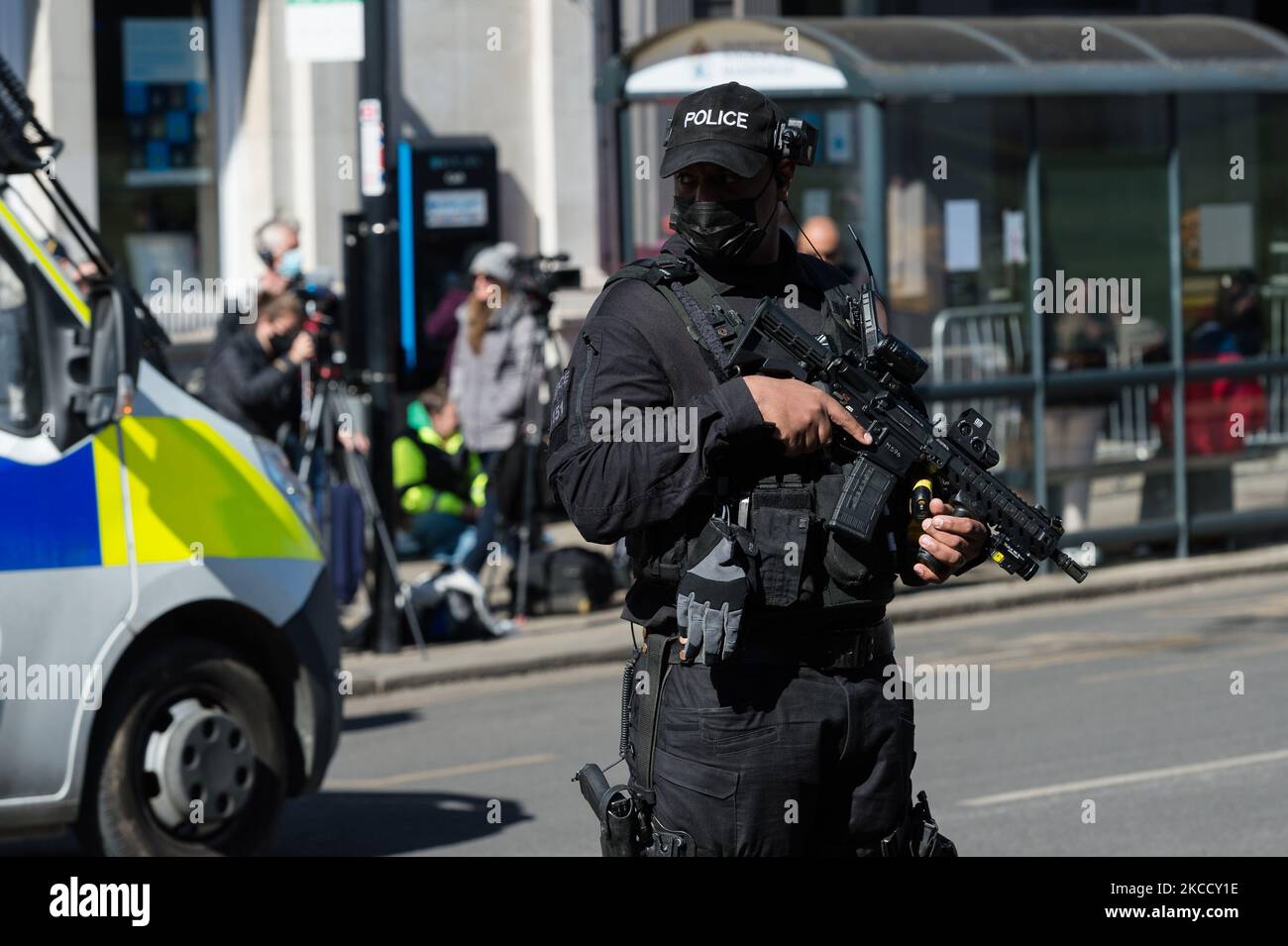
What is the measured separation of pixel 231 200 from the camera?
54.3ft

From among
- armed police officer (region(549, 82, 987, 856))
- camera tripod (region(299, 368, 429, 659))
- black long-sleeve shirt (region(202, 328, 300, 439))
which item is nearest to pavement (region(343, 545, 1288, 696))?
camera tripod (region(299, 368, 429, 659))

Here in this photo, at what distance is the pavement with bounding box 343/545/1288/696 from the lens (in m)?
11.0

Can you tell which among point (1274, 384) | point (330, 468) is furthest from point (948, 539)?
point (1274, 384)

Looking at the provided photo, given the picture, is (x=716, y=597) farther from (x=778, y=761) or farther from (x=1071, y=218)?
(x=1071, y=218)

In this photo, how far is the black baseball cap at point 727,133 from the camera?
385 cm

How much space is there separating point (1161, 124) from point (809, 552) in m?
11.1

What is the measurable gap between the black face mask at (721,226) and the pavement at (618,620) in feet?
23.3

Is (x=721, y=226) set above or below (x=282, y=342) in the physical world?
above

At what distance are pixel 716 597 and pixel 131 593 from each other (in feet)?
10.2

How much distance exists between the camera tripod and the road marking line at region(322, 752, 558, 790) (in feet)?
7.89

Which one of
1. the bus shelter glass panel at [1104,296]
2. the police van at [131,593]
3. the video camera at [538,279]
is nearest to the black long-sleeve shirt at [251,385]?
the video camera at [538,279]

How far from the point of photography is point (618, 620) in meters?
12.4
